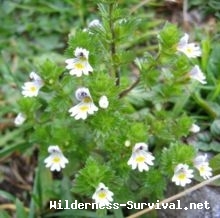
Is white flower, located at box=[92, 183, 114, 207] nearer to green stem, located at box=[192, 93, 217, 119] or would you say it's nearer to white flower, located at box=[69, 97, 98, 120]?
white flower, located at box=[69, 97, 98, 120]

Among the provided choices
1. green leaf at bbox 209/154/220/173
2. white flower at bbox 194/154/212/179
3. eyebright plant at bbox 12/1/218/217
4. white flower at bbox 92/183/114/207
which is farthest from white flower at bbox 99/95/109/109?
green leaf at bbox 209/154/220/173

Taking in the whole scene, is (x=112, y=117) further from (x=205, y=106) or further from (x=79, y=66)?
(x=205, y=106)

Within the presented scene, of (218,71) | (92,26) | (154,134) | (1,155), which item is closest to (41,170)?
(1,155)

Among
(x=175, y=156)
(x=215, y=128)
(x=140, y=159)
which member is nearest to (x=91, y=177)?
(x=140, y=159)

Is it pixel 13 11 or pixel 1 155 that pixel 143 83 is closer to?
pixel 1 155

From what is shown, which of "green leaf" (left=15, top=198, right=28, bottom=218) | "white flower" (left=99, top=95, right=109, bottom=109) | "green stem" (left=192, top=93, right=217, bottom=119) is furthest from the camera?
"green stem" (left=192, top=93, right=217, bottom=119)

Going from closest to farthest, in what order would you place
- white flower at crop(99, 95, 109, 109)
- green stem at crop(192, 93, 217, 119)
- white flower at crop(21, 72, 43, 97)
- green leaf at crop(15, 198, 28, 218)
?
1. white flower at crop(99, 95, 109, 109)
2. white flower at crop(21, 72, 43, 97)
3. green leaf at crop(15, 198, 28, 218)
4. green stem at crop(192, 93, 217, 119)

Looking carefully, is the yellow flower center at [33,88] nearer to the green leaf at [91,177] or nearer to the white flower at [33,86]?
the white flower at [33,86]

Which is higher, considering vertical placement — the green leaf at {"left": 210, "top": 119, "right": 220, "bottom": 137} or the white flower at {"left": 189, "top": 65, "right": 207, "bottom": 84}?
the white flower at {"left": 189, "top": 65, "right": 207, "bottom": 84}

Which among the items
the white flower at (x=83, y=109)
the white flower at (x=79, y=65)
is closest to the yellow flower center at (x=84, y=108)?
the white flower at (x=83, y=109)
